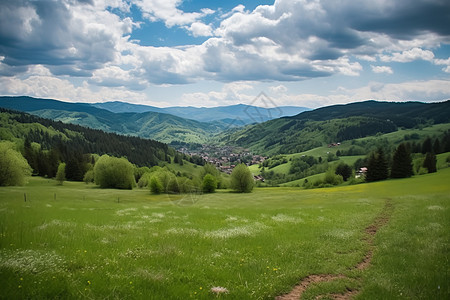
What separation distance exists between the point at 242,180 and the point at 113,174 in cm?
4763

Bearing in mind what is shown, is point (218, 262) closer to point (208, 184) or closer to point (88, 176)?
point (208, 184)

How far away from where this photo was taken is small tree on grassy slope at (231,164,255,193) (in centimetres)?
9931

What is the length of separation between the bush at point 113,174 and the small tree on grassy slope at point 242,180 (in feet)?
131

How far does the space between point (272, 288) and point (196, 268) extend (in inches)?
132

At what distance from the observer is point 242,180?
99.3 m

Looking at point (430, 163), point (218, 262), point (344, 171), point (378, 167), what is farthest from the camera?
point (344, 171)

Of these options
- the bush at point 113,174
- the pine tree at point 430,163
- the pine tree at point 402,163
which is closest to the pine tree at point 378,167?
the pine tree at point 402,163

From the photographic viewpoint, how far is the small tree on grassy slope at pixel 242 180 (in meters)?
99.3

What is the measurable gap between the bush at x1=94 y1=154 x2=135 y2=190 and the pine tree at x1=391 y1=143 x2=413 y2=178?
94466mm

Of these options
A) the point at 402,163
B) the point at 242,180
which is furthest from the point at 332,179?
the point at 242,180

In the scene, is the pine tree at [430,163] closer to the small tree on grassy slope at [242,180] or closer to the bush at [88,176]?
the small tree on grassy slope at [242,180]

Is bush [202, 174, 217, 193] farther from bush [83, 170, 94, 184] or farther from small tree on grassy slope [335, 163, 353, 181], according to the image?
small tree on grassy slope [335, 163, 353, 181]

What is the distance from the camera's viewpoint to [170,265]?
38.6ft

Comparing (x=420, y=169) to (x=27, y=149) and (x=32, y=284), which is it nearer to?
(x=32, y=284)
